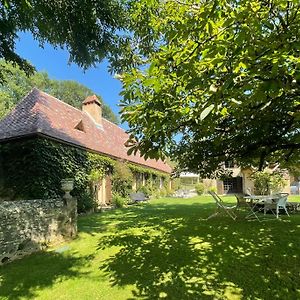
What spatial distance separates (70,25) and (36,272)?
7.22 metres

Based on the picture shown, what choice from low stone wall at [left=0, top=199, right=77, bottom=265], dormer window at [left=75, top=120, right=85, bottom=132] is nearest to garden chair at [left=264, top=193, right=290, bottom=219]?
low stone wall at [left=0, top=199, right=77, bottom=265]

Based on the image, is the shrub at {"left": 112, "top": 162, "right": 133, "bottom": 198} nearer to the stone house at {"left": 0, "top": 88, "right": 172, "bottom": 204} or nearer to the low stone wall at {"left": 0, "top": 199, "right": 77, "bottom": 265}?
the stone house at {"left": 0, "top": 88, "right": 172, "bottom": 204}

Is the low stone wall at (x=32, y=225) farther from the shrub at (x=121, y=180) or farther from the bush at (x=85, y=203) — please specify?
the shrub at (x=121, y=180)

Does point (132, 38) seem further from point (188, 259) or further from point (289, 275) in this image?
point (289, 275)

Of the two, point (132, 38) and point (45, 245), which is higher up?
point (132, 38)

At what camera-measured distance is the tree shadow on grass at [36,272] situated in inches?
208

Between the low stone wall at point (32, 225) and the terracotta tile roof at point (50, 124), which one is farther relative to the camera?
the terracotta tile roof at point (50, 124)

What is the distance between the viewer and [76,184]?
47.9 ft

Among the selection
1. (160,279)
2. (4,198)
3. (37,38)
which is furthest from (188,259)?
(4,198)

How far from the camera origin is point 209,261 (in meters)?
6.28

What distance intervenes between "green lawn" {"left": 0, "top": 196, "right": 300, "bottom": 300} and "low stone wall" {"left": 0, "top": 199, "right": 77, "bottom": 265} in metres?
0.36

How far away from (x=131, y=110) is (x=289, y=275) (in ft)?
13.8

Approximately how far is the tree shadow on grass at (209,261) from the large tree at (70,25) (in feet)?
20.8

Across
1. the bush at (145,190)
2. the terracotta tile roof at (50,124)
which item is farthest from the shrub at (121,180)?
the bush at (145,190)
